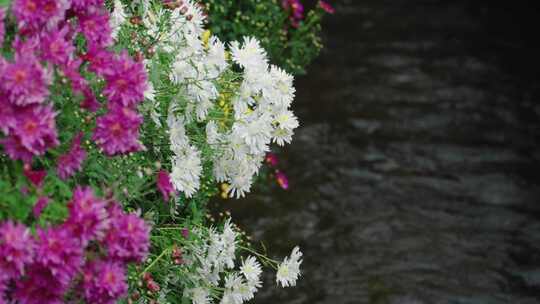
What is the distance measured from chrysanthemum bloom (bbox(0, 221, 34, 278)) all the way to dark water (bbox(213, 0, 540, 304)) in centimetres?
232

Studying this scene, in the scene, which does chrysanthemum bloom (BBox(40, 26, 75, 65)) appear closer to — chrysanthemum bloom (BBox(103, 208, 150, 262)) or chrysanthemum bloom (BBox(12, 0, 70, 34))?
chrysanthemum bloom (BBox(12, 0, 70, 34))

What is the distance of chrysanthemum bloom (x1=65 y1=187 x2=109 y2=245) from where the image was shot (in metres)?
1.88

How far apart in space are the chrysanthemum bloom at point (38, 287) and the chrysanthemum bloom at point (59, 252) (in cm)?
3

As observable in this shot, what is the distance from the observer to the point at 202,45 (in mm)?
2760

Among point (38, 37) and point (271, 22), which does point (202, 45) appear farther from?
point (271, 22)

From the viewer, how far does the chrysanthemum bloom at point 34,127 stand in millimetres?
1871

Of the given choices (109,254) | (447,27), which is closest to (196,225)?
(109,254)

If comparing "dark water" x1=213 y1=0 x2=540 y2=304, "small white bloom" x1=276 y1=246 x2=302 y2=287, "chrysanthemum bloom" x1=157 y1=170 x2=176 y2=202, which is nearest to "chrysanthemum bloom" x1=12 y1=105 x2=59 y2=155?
"chrysanthemum bloom" x1=157 y1=170 x2=176 y2=202

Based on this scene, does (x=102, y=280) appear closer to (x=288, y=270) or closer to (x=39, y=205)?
(x=39, y=205)

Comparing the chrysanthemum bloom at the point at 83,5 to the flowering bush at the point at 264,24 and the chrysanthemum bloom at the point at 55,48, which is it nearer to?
the chrysanthemum bloom at the point at 55,48

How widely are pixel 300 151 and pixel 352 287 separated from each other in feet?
4.73

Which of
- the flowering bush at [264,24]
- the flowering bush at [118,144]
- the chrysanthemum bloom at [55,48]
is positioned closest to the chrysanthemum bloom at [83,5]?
the flowering bush at [118,144]

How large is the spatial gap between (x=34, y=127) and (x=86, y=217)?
203mm

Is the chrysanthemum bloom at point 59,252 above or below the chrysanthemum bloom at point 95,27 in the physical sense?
below
